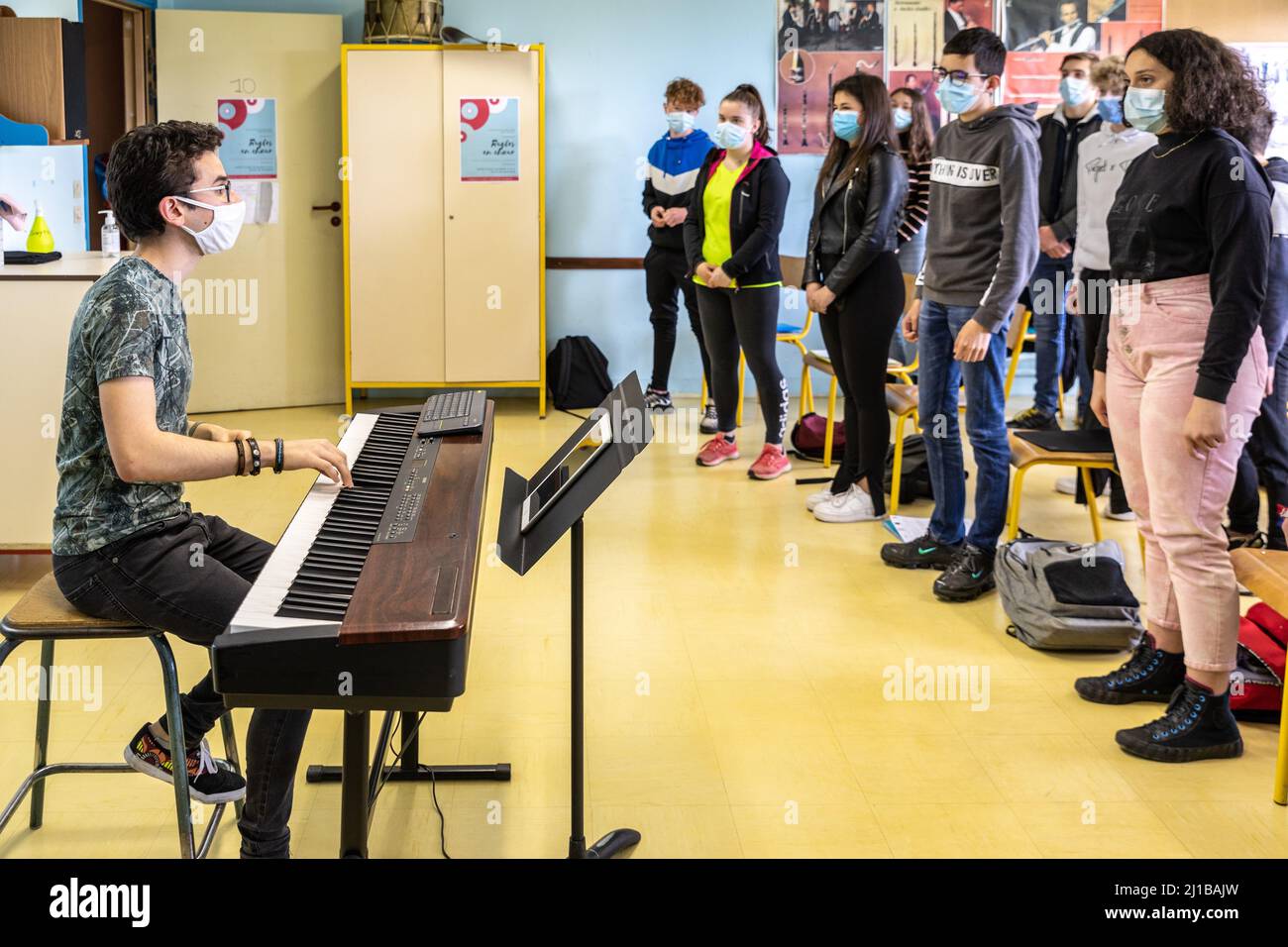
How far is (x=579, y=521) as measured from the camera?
2.29 m

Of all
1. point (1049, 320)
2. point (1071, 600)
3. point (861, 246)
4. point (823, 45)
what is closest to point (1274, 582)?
point (1071, 600)

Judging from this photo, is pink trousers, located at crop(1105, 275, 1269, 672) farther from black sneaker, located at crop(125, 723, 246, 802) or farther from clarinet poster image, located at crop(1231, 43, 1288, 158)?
clarinet poster image, located at crop(1231, 43, 1288, 158)

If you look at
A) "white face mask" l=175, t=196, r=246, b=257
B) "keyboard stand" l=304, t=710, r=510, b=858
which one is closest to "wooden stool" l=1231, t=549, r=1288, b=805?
"keyboard stand" l=304, t=710, r=510, b=858

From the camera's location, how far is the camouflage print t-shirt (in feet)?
7.25

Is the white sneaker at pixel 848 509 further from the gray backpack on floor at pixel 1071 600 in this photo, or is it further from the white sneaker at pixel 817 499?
the gray backpack on floor at pixel 1071 600

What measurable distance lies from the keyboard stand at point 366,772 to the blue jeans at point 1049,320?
3.97 m

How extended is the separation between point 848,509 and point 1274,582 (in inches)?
87.6

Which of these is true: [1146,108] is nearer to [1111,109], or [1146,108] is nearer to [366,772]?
[366,772]

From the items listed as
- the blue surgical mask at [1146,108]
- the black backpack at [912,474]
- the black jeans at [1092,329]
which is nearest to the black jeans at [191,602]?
the blue surgical mask at [1146,108]

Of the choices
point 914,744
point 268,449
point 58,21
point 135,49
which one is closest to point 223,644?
point 268,449

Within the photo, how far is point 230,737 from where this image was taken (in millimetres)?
2717
